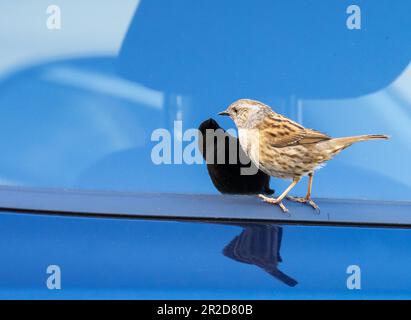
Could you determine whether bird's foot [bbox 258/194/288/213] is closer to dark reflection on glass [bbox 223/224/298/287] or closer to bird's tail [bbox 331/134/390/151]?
dark reflection on glass [bbox 223/224/298/287]

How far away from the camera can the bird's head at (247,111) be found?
7.09 ft

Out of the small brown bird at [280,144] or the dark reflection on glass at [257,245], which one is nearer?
the dark reflection on glass at [257,245]

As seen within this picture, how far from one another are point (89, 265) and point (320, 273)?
57 cm

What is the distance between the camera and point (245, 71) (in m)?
2.17

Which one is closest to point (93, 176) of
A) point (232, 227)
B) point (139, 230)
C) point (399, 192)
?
point (139, 230)

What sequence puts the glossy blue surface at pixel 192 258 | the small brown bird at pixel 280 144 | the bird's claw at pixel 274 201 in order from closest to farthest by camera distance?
1. the glossy blue surface at pixel 192 258
2. the bird's claw at pixel 274 201
3. the small brown bird at pixel 280 144

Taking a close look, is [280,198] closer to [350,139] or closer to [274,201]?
[274,201]

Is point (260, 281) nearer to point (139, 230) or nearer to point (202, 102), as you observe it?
point (139, 230)

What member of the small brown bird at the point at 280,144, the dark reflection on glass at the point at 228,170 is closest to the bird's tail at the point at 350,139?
the small brown bird at the point at 280,144

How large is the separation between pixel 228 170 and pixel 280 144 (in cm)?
16

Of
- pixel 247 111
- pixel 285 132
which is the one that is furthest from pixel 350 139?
pixel 247 111

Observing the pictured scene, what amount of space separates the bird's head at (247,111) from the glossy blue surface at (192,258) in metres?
0.34

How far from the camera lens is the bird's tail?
6.81ft

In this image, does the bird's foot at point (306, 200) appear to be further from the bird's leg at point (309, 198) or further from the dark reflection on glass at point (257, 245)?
the dark reflection on glass at point (257, 245)
